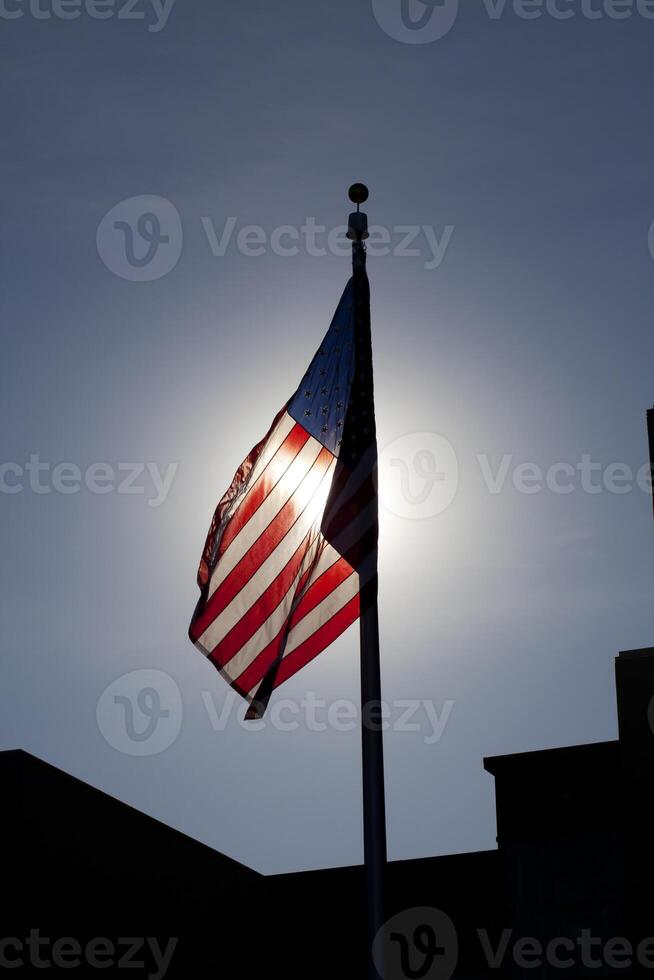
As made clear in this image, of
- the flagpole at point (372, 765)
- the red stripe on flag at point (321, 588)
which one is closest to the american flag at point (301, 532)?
the red stripe on flag at point (321, 588)

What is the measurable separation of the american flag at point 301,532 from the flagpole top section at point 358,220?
16 centimetres

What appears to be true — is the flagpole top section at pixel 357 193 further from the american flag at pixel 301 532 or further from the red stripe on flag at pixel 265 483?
the red stripe on flag at pixel 265 483

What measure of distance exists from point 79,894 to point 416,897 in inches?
370

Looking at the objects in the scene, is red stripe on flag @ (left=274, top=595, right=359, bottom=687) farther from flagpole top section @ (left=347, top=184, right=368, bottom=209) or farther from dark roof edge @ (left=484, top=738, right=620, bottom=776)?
dark roof edge @ (left=484, top=738, right=620, bottom=776)

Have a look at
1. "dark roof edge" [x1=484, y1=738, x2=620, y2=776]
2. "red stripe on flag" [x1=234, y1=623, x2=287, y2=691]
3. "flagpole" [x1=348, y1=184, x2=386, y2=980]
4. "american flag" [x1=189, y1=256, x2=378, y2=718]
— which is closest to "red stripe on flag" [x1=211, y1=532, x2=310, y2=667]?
"american flag" [x1=189, y1=256, x2=378, y2=718]

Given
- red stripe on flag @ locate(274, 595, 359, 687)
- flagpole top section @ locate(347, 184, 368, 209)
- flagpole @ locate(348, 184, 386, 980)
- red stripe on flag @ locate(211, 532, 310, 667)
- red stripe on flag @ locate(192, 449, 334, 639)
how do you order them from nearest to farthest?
1. flagpole @ locate(348, 184, 386, 980)
2. red stripe on flag @ locate(274, 595, 359, 687)
3. red stripe on flag @ locate(211, 532, 310, 667)
4. red stripe on flag @ locate(192, 449, 334, 639)
5. flagpole top section @ locate(347, 184, 368, 209)

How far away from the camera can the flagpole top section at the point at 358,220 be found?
1217 centimetres

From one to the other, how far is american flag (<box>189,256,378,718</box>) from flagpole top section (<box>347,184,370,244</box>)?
0.16 meters

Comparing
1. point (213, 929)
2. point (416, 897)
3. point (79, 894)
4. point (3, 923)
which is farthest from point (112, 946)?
point (416, 897)

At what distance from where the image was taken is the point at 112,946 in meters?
18.6

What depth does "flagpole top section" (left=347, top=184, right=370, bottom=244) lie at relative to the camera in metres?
12.2

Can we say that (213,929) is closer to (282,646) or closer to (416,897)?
(416,897)

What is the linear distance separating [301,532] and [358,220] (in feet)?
9.28

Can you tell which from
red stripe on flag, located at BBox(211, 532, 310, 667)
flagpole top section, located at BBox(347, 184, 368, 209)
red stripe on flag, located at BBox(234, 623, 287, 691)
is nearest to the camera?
red stripe on flag, located at BBox(234, 623, 287, 691)
